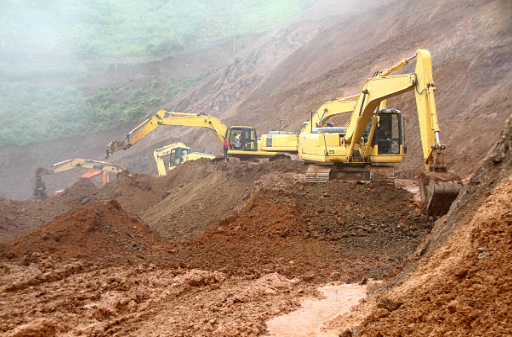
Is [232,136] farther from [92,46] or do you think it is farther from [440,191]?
[92,46]

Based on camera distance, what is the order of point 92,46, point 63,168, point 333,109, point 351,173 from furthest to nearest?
point 92,46 → point 63,168 → point 333,109 → point 351,173

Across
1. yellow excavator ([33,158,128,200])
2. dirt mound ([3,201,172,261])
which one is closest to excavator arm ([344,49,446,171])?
dirt mound ([3,201,172,261])

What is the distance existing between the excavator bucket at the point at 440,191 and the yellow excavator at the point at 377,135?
0.04 meters

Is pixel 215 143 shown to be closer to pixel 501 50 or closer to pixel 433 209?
pixel 501 50

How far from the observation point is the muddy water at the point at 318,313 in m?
4.11

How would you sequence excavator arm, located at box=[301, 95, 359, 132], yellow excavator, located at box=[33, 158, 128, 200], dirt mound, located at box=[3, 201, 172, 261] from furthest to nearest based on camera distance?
yellow excavator, located at box=[33, 158, 128, 200], excavator arm, located at box=[301, 95, 359, 132], dirt mound, located at box=[3, 201, 172, 261]

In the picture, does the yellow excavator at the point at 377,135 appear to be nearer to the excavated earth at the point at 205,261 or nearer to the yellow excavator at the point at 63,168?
the excavated earth at the point at 205,261

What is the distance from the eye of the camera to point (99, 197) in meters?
23.3

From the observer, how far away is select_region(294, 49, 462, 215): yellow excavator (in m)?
10.1

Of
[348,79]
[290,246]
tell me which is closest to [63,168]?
[348,79]

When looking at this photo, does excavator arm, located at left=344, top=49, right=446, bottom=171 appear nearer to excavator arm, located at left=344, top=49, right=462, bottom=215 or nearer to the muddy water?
excavator arm, located at left=344, top=49, right=462, bottom=215

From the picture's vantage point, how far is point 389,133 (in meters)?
13.4

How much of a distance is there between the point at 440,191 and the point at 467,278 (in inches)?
231

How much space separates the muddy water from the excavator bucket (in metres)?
3.91
